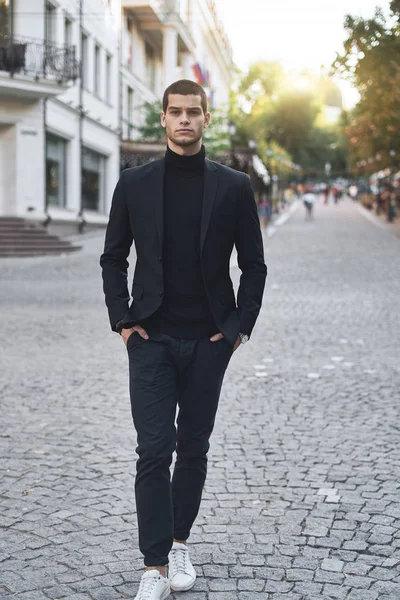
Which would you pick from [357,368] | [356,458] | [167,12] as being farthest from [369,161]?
[356,458]

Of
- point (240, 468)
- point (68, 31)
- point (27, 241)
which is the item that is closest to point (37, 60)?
point (68, 31)

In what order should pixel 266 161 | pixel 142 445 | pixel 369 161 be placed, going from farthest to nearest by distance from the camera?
pixel 266 161 → pixel 369 161 → pixel 142 445

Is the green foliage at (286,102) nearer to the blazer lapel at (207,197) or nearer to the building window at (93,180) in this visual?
the building window at (93,180)

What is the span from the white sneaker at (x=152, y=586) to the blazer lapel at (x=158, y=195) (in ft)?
4.17

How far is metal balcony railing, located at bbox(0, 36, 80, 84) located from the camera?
25419 mm

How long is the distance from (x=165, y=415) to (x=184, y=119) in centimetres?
114

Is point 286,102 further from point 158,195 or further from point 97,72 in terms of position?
point 158,195

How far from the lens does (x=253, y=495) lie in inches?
194

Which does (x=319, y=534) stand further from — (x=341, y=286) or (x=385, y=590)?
(x=341, y=286)

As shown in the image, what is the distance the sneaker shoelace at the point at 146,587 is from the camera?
3441mm

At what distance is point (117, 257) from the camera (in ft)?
12.1

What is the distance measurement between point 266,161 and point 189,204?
55.3 m

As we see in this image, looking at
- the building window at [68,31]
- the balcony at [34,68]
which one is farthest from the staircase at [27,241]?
the building window at [68,31]

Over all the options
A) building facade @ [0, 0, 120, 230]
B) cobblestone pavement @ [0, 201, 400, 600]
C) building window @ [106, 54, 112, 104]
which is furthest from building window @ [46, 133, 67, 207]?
cobblestone pavement @ [0, 201, 400, 600]
